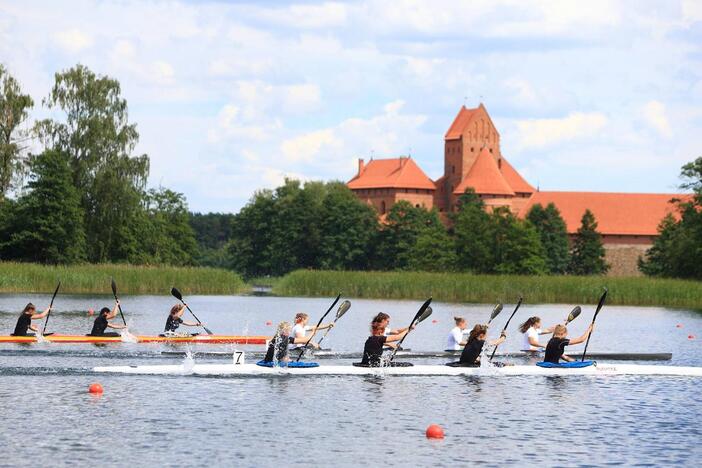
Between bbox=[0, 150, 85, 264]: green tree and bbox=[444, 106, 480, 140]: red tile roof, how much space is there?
87.0 metres

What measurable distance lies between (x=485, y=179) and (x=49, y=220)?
83.1 meters

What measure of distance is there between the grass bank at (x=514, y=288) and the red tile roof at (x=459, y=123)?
9420 cm

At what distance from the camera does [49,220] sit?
71.0 m

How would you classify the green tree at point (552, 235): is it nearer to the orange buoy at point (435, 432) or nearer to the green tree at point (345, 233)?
the green tree at point (345, 233)

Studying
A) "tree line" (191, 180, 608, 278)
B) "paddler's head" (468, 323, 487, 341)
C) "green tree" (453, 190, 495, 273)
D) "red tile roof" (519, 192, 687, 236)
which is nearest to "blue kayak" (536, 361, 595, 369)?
"paddler's head" (468, 323, 487, 341)

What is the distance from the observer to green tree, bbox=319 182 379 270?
12362 cm

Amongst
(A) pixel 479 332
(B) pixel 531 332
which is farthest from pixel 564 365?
(B) pixel 531 332

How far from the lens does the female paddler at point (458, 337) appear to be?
26250 mm

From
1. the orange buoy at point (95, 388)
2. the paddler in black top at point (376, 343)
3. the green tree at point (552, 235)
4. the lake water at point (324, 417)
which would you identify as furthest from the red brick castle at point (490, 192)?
the orange buoy at point (95, 388)

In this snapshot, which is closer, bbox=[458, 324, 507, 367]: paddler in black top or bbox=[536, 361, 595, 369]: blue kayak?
bbox=[458, 324, 507, 367]: paddler in black top

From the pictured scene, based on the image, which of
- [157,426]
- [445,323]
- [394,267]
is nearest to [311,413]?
[157,426]

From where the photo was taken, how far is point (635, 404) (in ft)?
70.9

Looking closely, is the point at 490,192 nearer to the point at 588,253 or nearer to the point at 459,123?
the point at 459,123

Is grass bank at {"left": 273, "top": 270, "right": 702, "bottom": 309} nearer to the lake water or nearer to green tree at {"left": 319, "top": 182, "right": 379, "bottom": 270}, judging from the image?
the lake water
